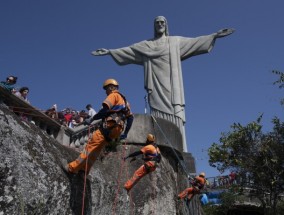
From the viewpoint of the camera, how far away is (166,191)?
7.80 m

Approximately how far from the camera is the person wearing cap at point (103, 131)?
4508 mm

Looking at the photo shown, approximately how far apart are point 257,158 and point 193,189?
19.2 ft

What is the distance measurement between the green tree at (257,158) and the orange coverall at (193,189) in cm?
488

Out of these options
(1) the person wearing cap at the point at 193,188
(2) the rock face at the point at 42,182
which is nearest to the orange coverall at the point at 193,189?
(1) the person wearing cap at the point at 193,188

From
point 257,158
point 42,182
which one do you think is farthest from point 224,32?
point 42,182

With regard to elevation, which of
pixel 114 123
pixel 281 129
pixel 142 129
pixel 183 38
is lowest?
pixel 114 123

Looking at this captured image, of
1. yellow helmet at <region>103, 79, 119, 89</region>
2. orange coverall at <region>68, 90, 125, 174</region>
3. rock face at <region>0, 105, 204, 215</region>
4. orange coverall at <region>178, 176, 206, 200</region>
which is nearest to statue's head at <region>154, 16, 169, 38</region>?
orange coverall at <region>178, 176, 206, 200</region>

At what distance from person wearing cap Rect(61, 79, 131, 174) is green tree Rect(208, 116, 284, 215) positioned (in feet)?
32.0

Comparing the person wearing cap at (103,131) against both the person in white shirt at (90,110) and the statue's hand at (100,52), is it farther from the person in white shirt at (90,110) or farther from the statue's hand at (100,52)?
the statue's hand at (100,52)

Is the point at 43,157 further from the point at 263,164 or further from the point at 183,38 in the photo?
the point at 183,38

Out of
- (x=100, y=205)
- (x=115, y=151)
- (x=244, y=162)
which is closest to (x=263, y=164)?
(x=244, y=162)

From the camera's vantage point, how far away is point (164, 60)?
15.8 meters

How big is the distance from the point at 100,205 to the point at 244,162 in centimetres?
1033

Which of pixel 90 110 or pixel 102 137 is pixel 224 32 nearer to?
pixel 90 110
